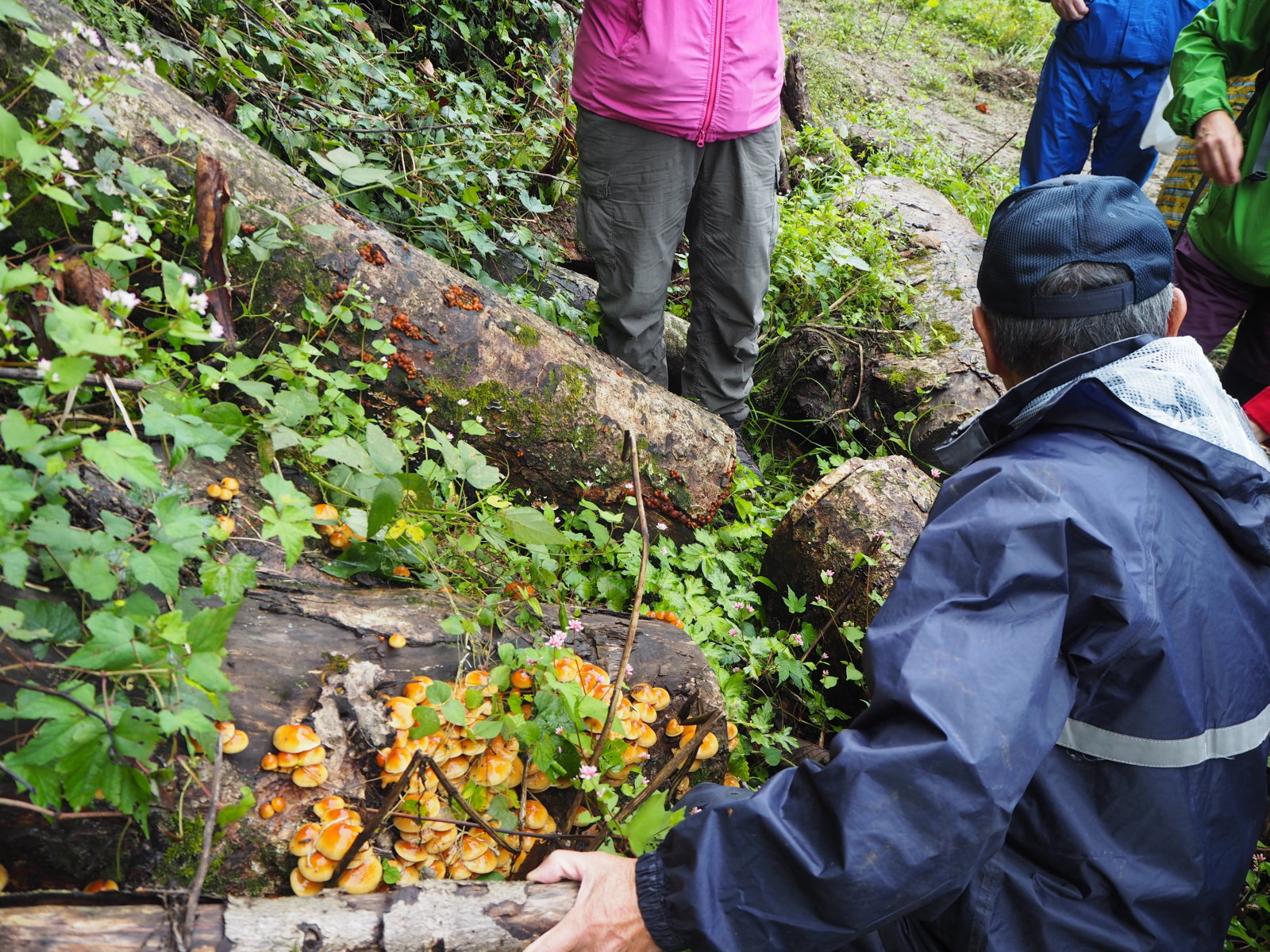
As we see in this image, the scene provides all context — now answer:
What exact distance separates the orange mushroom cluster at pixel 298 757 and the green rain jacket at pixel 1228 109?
3772 mm

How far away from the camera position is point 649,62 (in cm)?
351

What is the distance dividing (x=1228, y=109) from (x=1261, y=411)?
144cm

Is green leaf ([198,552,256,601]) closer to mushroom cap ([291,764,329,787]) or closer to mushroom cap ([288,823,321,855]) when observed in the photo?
mushroom cap ([291,764,329,787])

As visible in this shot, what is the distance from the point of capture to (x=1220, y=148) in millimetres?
3355

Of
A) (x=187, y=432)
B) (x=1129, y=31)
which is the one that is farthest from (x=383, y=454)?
(x=1129, y=31)

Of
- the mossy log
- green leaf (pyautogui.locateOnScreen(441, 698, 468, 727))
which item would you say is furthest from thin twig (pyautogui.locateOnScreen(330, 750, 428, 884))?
the mossy log

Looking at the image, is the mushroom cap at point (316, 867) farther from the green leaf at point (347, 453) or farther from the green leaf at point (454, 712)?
the green leaf at point (347, 453)

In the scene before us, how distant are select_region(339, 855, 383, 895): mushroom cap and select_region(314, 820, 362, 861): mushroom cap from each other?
→ 39 millimetres

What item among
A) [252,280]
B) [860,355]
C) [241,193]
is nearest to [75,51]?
[241,193]

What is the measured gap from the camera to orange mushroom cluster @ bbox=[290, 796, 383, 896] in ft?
5.60

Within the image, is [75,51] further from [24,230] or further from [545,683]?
[545,683]

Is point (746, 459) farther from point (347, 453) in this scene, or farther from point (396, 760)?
point (396, 760)

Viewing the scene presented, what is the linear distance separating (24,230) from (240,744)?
1662mm

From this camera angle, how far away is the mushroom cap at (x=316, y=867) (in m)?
1.71
